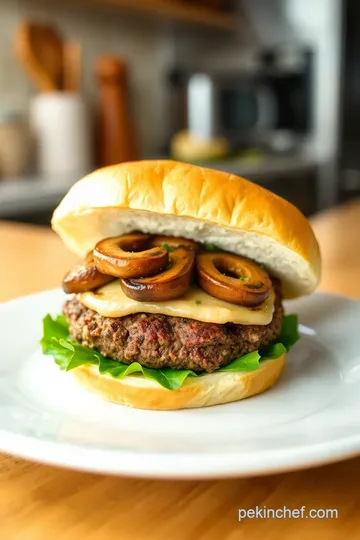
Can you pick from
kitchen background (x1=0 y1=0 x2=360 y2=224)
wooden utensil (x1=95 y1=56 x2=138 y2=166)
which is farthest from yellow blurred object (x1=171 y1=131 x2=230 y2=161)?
wooden utensil (x1=95 y1=56 x2=138 y2=166)

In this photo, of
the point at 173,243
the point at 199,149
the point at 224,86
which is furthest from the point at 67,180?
the point at 173,243

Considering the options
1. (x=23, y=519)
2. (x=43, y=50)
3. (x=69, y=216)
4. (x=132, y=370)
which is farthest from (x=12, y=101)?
(x=23, y=519)

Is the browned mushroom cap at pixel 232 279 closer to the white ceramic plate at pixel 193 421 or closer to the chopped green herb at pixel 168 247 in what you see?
the chopped green herb at pixel 168 247

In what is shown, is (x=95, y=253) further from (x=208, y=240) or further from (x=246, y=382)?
(x=246, y=382)

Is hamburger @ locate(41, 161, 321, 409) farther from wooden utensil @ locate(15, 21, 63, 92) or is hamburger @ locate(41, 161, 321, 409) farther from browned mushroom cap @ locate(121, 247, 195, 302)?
wooden utensil @ locate(15, 21, 63, 92)

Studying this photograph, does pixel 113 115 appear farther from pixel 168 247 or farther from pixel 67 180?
pixel 168 247

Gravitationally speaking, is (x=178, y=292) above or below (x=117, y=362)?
above

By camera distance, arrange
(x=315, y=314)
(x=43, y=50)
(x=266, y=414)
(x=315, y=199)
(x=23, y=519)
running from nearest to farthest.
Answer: (x=23, y=519) → (x=266, y=414) → (x=315, y=314) → (x=43, y=50) → (x=315, y=199)
